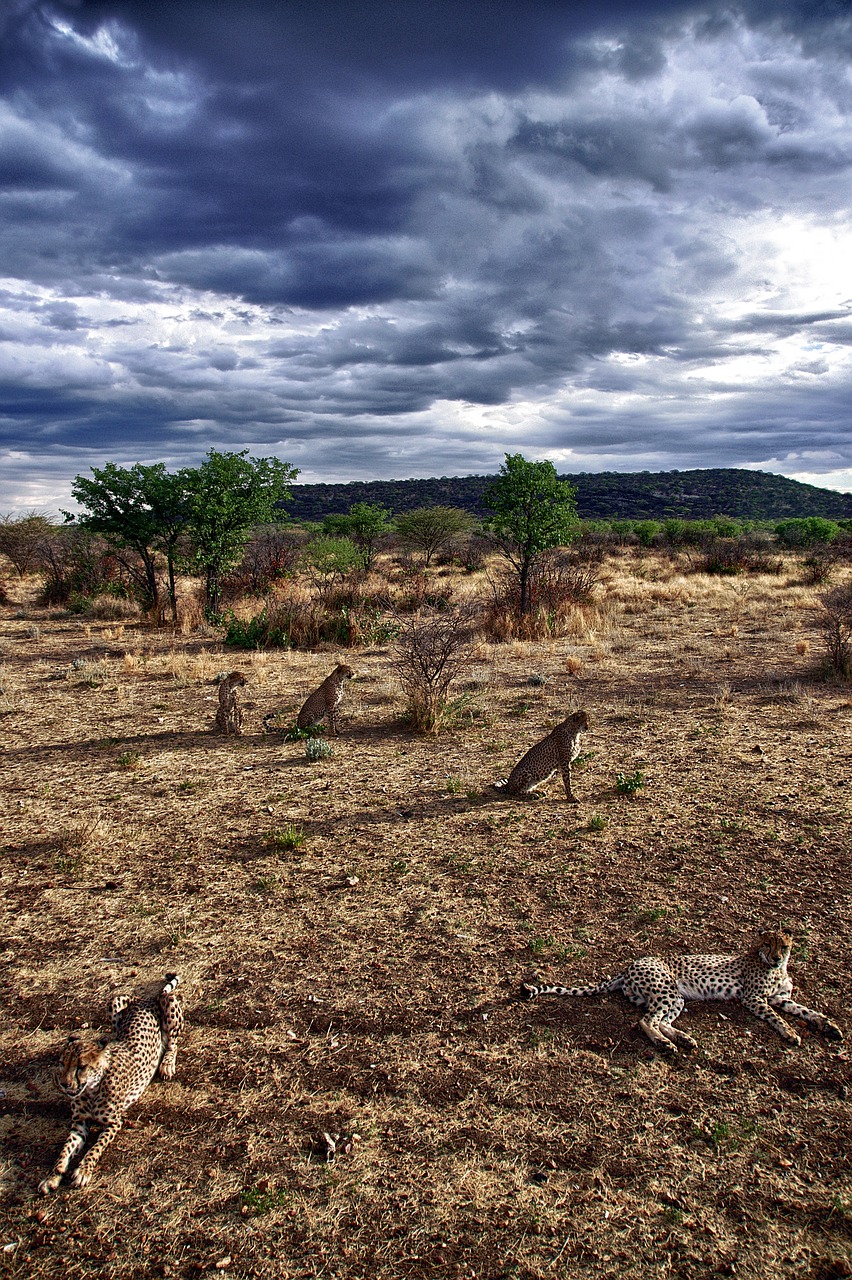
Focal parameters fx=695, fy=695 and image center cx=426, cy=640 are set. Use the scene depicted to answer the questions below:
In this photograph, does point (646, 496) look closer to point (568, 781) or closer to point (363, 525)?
point (363, 525)

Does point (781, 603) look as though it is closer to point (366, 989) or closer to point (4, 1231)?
point (366, 989)

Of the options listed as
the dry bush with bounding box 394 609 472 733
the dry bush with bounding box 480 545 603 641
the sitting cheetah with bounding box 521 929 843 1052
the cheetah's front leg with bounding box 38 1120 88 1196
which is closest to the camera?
the cheetah's front leg with bounding box 38 1120 88 1196

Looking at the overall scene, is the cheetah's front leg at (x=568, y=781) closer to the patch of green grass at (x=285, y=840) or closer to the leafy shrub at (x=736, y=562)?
the patch of green grass at (x=285, y=840)

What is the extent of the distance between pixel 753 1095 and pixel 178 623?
15.4 m

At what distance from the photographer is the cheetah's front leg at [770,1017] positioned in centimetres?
368

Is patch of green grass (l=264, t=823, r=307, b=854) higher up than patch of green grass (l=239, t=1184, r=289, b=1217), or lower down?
higher up

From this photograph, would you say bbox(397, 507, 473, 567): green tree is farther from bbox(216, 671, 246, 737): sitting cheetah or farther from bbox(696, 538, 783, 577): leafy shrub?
bbox(216, 671, 246, 737): sitting cheetah

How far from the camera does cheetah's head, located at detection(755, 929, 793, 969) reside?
3898 mm

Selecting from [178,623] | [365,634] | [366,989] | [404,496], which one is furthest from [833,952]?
[404,496]

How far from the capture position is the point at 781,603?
1795 centimetres

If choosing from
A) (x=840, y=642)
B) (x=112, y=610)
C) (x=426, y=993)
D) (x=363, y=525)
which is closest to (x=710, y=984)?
(x=426, y=993)

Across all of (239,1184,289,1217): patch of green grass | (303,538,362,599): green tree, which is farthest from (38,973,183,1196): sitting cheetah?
(303,538,362,599): green tree

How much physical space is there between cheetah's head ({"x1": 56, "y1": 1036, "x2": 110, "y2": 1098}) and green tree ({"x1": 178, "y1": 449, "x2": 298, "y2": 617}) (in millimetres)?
13334

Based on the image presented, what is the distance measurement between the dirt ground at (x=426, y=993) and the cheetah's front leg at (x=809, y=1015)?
103 mm
